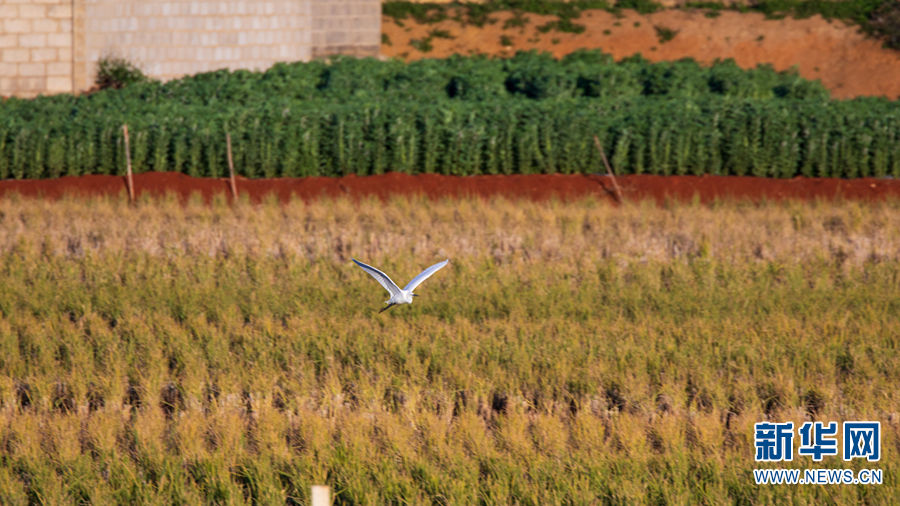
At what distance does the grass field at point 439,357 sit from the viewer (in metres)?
6.21

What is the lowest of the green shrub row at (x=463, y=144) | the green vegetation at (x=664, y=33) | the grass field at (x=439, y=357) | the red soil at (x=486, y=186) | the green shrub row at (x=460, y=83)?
the grass field at (x=439, y=357)

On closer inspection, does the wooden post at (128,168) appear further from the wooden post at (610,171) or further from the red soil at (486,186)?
the wooden post at (610,171)

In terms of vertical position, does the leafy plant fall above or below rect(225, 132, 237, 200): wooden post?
above

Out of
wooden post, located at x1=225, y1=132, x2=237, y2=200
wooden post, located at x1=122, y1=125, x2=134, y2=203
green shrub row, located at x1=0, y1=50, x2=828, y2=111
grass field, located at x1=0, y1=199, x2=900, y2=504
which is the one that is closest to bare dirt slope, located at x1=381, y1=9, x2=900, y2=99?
green shrub row, located at x1=0, y1=50, x2=828, y2=111

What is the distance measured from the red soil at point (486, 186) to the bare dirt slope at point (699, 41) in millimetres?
14966

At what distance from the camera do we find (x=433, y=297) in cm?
1054

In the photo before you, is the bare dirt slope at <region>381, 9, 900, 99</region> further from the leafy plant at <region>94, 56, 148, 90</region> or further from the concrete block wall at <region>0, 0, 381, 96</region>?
the leafy plant at <region>94, 56, 148, 90</region>

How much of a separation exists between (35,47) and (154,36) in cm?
325

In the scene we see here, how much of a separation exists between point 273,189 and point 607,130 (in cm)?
606

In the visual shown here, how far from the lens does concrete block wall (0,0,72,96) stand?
2906 centimetres

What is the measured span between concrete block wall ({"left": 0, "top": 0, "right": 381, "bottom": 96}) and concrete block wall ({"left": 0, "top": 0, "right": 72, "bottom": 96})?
3cm

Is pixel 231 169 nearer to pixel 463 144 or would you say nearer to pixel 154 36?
pixel 463 144

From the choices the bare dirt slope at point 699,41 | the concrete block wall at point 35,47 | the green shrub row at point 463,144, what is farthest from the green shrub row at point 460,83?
the bare dirt slope at point 699,41

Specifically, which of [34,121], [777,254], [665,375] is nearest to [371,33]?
[34,121]
